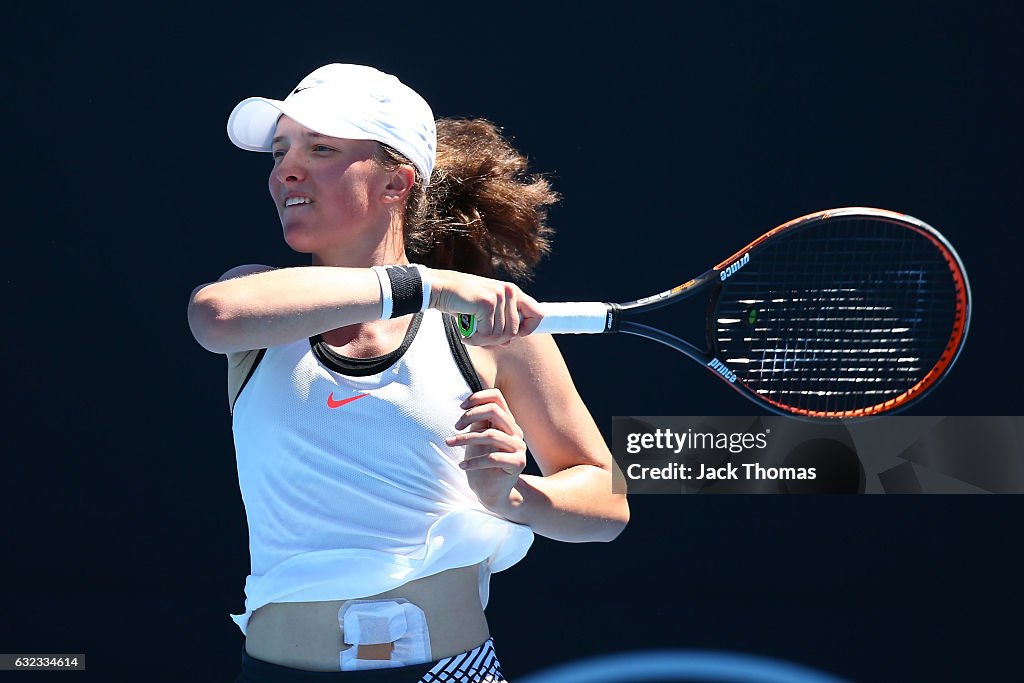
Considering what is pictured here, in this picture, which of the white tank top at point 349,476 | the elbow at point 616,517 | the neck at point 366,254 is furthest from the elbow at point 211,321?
the elbow at point 616,517

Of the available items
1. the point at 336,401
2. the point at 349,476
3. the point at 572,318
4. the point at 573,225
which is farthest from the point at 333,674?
the point at 573,225

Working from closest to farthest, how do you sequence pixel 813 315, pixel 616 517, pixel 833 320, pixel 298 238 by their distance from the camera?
pixel 298 238
pixel 616 517
pixel 833 320
pixel 813 315

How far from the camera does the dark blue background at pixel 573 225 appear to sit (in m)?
3.82

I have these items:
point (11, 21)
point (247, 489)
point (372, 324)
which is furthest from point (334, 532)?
point (11, 21)

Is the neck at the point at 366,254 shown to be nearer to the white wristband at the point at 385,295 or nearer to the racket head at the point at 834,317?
the white wristband at the point at 385,295

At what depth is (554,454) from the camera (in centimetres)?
196

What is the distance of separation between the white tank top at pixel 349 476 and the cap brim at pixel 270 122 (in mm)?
296

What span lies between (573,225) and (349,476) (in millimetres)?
2294

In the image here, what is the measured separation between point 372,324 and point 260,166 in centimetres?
218

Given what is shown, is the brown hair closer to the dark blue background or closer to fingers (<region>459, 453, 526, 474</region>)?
fingers (<region>459, 453, 526, 474</region>)

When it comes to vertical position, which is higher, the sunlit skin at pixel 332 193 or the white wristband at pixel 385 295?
the sunlit skin at pixel 332 193

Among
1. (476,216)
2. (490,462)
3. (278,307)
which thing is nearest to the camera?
(278,307)

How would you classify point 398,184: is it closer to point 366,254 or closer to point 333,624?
point 366,254

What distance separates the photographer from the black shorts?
1694 millimetres
